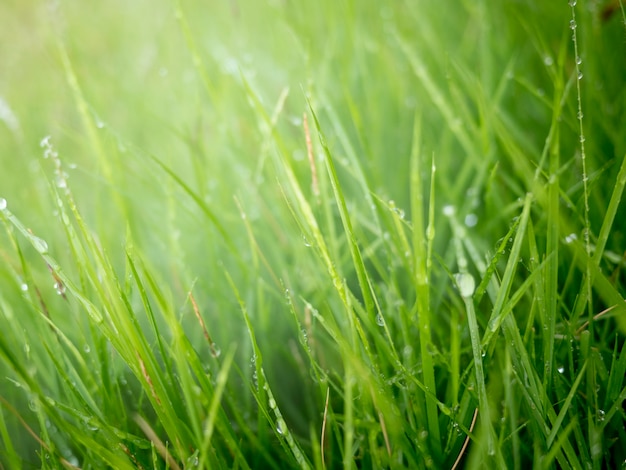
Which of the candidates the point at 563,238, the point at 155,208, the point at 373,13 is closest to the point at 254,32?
the point at 373,13

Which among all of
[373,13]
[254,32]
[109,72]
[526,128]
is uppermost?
[109,72]

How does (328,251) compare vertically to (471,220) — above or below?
above

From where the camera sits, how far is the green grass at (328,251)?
45cm

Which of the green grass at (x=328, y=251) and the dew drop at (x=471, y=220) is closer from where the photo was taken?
the green grass at (x=328, y=251)

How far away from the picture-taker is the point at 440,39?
0.98 m

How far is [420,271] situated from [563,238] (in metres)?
0.24

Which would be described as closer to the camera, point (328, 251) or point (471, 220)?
point (328, 251)

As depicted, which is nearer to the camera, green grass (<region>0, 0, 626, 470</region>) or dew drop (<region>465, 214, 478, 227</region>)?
green grass (<region>0, 0, 626, 470</region>)

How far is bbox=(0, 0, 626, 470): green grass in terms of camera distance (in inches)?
17.6

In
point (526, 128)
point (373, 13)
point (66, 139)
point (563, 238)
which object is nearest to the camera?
point (563, 238)

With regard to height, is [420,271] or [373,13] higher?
[373,13]

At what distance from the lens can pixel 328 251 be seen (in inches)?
21.1

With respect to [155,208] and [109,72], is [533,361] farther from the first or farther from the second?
[109,72]

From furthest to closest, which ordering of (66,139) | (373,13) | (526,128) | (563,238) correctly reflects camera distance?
1. (66,139)
2. (373,13)
3. (526,128)
4. (563,238)
